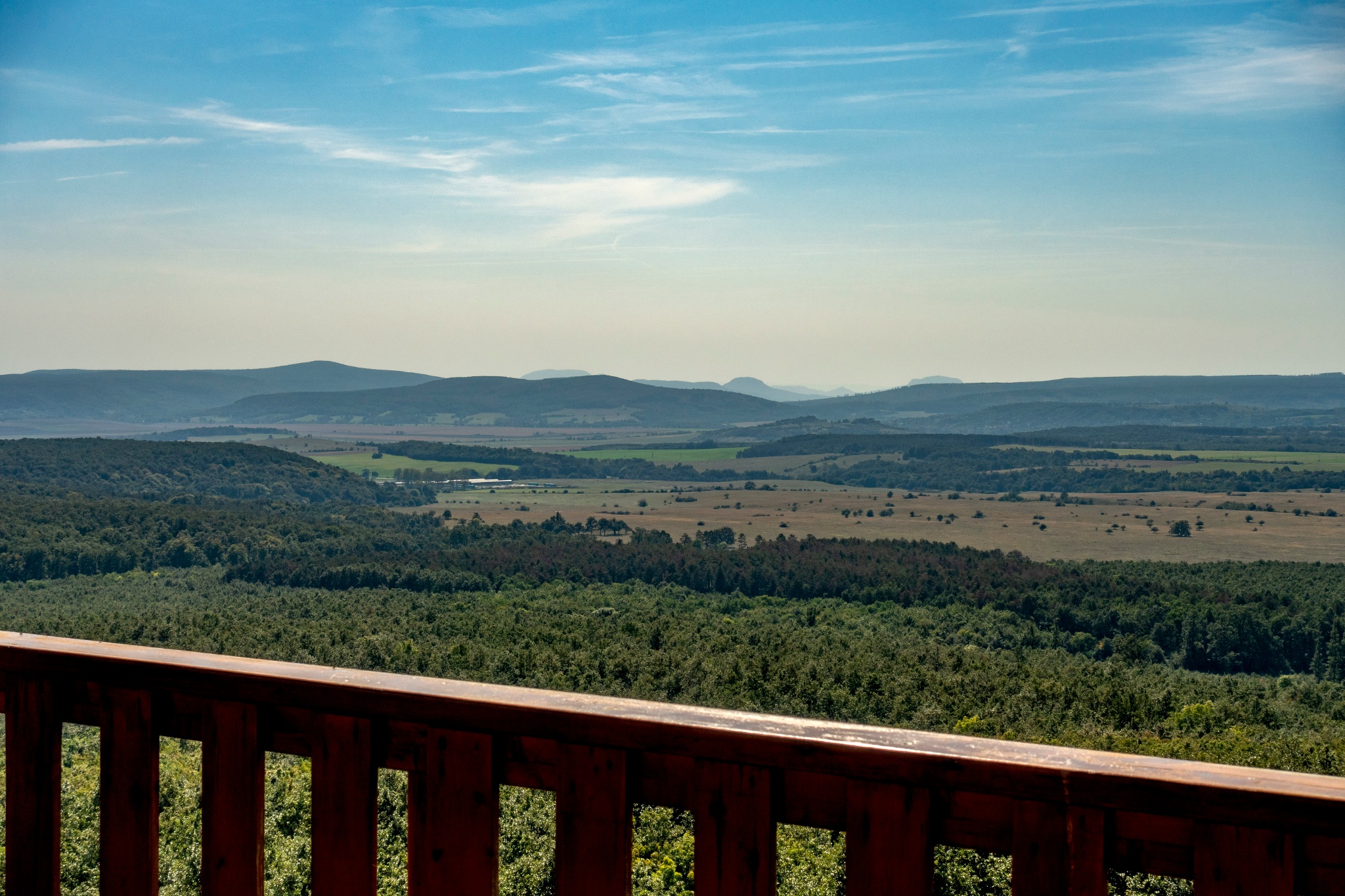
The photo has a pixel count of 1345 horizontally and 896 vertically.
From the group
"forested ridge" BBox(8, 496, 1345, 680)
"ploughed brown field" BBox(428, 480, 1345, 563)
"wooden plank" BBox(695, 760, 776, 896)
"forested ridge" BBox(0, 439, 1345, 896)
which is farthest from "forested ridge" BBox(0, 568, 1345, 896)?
"ploughed brown field" BBox(428, 480, 1345, 563)

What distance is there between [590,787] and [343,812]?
604 millimetres

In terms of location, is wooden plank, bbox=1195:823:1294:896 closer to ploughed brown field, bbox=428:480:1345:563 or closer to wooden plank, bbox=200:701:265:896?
wooden plank, bbox=200:701:265:896

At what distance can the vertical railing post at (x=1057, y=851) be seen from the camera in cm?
177

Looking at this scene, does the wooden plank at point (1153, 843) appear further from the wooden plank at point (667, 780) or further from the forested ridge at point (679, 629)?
the forested ridge at point (679, 629)

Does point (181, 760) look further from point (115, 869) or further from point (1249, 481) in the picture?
point (1249, 481)

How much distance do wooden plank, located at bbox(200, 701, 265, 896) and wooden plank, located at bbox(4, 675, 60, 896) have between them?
442mm

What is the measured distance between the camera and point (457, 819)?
2.20 m

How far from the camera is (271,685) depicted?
2.35m

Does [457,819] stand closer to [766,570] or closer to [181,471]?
[766,570]

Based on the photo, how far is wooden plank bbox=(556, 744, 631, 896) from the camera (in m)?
2.08

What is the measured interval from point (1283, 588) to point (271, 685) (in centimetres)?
8815

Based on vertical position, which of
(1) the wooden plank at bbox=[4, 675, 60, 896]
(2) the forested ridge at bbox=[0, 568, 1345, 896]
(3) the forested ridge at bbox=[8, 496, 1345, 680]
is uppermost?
(1) the wooden plank at bbox=[4, 675, 60, 896]

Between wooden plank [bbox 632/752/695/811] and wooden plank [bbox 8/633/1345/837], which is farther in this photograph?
wooden plank [bbox 632/752/695/811]

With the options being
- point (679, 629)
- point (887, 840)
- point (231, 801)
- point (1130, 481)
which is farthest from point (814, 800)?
point (1130, 481)
